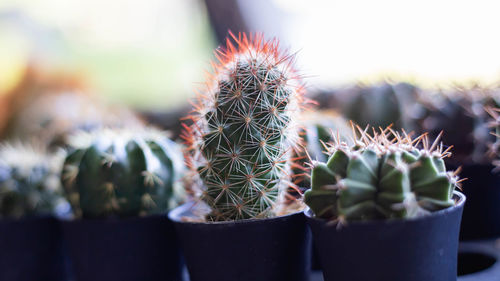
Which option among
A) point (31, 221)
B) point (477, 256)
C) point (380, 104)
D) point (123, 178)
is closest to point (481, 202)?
point (477, 256)

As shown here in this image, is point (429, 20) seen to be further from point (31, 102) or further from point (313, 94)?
point (31, 102)

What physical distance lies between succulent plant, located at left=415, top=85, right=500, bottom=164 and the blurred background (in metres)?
0.12

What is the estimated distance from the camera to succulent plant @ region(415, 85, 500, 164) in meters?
0.84

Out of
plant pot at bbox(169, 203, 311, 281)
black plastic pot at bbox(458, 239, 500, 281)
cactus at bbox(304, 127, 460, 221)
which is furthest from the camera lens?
black plastic pot at bbox(458, 239, 500, 281)

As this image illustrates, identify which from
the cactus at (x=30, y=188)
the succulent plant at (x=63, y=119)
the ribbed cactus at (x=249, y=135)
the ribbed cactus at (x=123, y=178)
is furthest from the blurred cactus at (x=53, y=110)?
the ribbed cactus at (x=249, y=135)

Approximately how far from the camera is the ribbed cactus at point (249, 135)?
2.28ft

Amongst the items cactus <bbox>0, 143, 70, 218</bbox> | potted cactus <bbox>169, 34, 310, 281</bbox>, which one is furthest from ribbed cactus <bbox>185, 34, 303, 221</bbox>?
cactus <bbox>0, 143, 70, 218</bbox>

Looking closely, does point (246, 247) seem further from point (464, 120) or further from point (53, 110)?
point (53, 110)

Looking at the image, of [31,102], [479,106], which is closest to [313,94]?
[479,106]

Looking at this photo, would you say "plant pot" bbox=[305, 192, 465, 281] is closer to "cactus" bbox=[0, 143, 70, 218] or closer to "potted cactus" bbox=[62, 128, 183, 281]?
"potted cactus" bbox=[62, 128, 183, 281]

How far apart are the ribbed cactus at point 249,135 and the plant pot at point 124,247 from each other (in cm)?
18

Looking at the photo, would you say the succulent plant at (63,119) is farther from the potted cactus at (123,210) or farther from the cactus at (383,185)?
the cactus at (383,185)

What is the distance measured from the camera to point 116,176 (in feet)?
2.78

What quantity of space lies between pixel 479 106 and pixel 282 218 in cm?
46
